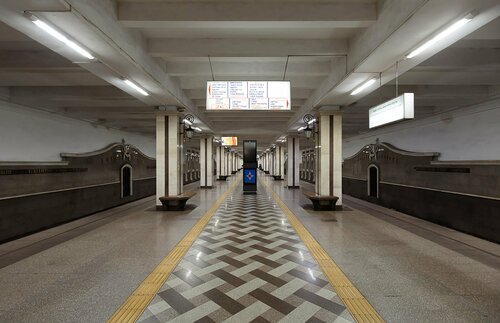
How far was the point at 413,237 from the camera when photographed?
16.7 feet

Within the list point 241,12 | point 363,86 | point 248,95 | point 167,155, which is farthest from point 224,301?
point 167,155

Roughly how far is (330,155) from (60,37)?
7.44 metres

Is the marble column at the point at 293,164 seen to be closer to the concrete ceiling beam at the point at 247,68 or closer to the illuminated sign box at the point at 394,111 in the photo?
the concrete ceiling beam at the point at 247,68

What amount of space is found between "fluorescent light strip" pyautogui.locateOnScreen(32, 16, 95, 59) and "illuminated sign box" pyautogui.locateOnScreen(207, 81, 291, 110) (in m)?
2.43

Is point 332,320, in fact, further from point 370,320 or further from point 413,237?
point 413,237

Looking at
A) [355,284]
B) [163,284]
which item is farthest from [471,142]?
[163,284]

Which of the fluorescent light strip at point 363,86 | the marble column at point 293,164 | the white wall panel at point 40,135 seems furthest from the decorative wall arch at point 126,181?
the fluorescent light strip at point 363,86

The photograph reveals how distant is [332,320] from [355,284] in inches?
34.0

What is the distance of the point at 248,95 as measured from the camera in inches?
219

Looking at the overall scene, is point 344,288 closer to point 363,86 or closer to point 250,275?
point 250,275

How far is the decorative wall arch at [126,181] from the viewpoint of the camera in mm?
10797

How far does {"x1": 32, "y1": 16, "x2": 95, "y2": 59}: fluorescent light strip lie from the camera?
9.74 ft

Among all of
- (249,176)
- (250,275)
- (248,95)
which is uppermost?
Answer: (248,95)

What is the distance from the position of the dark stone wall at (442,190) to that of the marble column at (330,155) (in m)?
2.41
